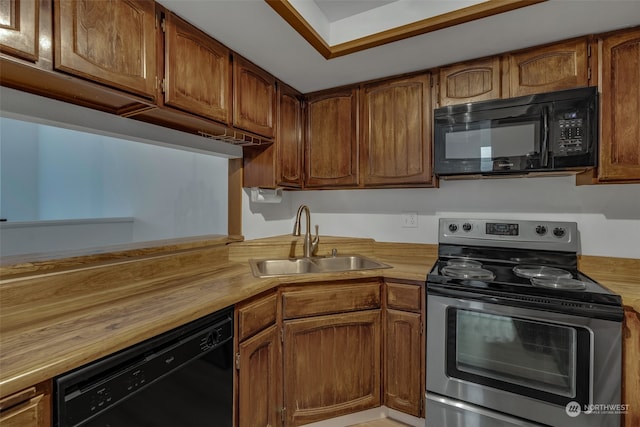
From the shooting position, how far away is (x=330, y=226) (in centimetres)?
259

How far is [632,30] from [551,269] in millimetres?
1300

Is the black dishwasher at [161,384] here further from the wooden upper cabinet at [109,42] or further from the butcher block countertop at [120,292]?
the wooden upper cabinet at [109,42]

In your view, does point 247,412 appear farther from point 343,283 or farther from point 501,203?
point 501,203

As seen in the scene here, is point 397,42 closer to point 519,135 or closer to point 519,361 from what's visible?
point 519,135

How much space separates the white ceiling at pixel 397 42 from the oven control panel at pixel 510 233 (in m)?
1.04

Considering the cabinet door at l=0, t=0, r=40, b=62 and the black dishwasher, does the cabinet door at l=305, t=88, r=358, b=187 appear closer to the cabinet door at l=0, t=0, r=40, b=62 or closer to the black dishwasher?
the black dishwasher

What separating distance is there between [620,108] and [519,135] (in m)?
0.46

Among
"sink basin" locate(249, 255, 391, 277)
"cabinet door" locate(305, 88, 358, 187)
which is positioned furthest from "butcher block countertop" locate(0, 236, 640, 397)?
"cabinet door" locate(305, 88, 358, 187)

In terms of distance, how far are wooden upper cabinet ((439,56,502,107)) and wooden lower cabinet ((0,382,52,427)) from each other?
2.21m

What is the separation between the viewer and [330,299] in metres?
1.71

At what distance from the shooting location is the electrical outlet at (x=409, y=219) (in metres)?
2.27

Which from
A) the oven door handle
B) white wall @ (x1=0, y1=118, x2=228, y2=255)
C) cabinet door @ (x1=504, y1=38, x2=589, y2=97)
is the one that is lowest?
the oven door handle

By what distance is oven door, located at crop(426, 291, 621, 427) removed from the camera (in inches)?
51.7

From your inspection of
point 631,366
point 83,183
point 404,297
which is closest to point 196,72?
point 404,297
